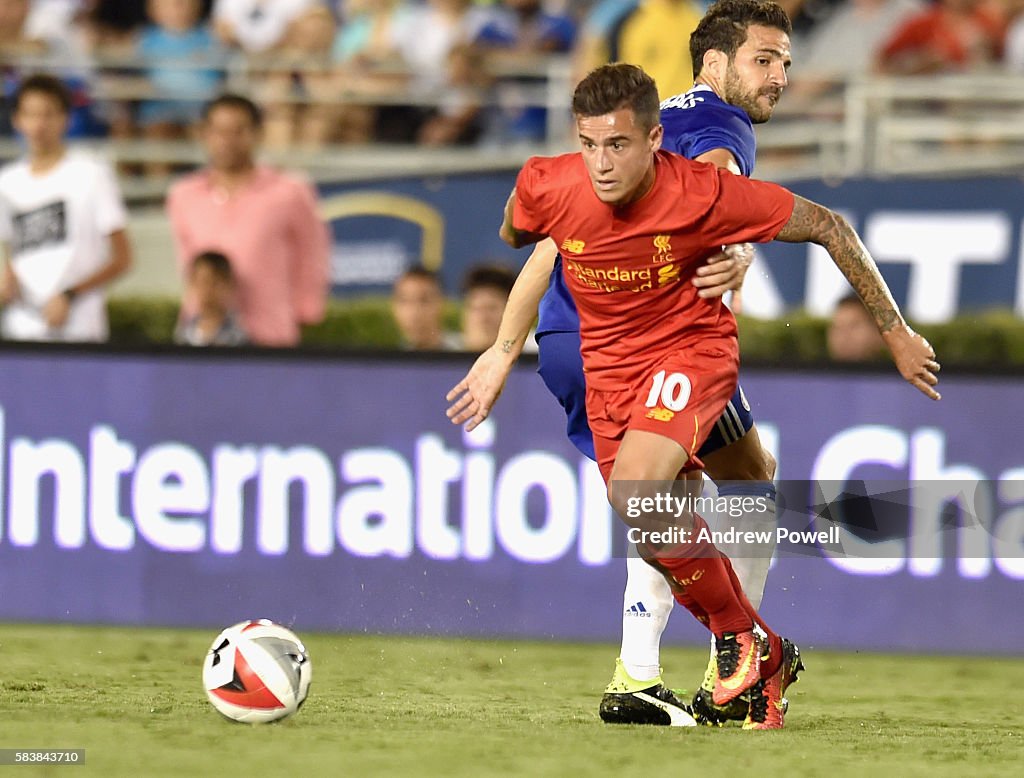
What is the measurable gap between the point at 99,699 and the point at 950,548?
4.11 m

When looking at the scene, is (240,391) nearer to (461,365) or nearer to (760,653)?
(461,365)

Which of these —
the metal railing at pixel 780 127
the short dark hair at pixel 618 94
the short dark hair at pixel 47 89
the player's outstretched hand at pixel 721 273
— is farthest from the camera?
the metal railing at pixel 780 127

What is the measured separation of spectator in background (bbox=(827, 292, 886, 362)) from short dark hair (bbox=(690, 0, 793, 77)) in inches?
146

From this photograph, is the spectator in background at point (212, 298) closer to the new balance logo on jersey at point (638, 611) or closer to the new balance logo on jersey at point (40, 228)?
the new balance logo on jersey at point (40, 228)

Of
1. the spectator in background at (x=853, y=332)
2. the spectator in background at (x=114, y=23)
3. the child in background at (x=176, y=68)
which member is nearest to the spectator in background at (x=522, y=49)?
the child in background at (x=176, y=68)

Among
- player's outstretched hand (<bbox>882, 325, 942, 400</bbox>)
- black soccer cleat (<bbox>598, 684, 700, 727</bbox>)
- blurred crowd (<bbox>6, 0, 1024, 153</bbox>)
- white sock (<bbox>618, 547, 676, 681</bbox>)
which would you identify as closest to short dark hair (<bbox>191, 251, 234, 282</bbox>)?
blurred crowd (<bbox>6, 0, 1024, 153</bbox>)

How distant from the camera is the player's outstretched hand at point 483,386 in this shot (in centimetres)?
616

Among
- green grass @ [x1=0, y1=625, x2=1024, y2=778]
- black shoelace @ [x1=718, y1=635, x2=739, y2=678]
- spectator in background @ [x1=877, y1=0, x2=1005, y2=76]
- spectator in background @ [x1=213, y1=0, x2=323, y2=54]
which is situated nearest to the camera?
green grass @ [x1=0, y1=625, x2=1024, y2=778]

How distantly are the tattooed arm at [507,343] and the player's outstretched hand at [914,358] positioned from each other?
1.14 metres

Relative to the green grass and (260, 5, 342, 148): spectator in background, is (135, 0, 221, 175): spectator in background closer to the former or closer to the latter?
(260, 5, 342, 148): spectator in background

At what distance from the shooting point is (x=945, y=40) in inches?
502

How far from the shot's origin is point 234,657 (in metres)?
5.81

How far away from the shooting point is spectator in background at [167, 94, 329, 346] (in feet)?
34.2

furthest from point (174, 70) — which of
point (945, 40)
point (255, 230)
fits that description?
point (945, 40)
